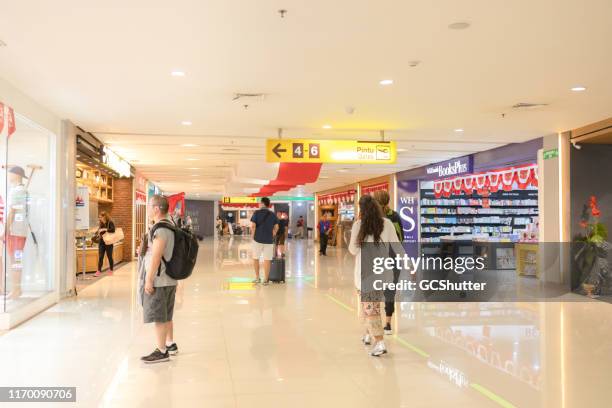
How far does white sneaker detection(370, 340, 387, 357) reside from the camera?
4629 mm

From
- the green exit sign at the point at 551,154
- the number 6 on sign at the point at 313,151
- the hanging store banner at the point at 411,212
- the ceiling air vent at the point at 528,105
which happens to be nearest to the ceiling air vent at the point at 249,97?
the number 6 on sign at the point at 313,151

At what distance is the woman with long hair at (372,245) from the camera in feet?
15.2

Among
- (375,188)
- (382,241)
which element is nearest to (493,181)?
(375,188)

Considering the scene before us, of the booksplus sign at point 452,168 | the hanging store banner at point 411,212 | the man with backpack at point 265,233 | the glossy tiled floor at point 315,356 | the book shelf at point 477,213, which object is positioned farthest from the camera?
the hanging store banner at point 411,212

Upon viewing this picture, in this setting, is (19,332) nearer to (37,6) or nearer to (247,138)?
(37,6)

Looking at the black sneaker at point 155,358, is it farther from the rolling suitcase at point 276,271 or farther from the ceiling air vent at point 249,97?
the rolling suitcase at point 276,271

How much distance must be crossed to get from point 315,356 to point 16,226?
4325 mm

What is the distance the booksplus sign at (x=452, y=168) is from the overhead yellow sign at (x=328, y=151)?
12.8 ft

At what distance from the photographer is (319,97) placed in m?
6.57

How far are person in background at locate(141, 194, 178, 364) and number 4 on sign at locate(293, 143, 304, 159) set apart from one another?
4.35 m

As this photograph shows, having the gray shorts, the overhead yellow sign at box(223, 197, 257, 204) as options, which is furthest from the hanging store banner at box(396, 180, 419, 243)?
the overhead yellow sign at box(223, 197, 257, 204)

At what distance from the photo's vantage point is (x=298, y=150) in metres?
8.62

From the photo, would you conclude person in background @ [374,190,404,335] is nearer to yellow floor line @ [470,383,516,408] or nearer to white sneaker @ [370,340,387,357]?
white sneaker @ [370,340,387,357]

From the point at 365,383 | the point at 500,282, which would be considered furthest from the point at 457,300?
the point at 365,383
